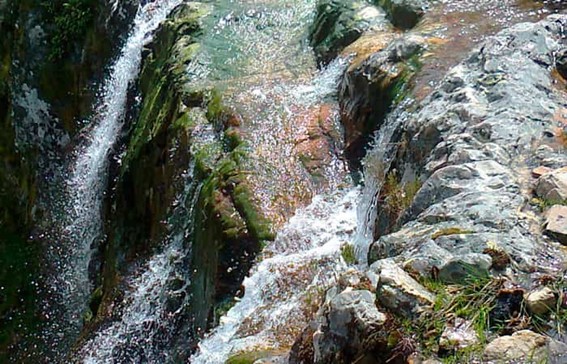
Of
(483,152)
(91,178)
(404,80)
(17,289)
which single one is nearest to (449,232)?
(483,152)

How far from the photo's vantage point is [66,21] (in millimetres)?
11195

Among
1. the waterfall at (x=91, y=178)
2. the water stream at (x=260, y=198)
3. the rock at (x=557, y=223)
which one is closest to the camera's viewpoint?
the rock at (x=557, y=223)

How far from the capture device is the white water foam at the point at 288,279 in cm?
424

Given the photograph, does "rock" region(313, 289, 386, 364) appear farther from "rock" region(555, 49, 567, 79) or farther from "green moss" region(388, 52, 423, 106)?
"green moss" region(388, 52, 423, 106)

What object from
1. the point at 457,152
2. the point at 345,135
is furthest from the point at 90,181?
the point at 457,152

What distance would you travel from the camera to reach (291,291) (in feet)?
15.5

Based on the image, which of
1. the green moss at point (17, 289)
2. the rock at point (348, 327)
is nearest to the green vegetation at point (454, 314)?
the rock at point (348, 327)

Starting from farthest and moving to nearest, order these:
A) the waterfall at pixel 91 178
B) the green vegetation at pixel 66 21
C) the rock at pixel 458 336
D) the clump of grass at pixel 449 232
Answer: the green vegetation at pixel 66 21 < the waterfall at pixel 91 178 < the clump of grass at pixel 449 232 < the rock at pixel 458 336

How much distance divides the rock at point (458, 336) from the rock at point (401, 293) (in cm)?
14

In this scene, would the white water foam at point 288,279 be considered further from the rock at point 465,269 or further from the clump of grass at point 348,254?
the rock at point 465,269

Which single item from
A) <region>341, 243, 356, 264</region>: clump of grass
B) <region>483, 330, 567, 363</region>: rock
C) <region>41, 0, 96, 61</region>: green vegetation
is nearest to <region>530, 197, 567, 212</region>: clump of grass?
<region>483, 330, 567, 363</region>: rock

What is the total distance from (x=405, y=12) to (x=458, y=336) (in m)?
5.18

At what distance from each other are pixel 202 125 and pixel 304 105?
3.27ft

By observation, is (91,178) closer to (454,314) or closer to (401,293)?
(401,293)
